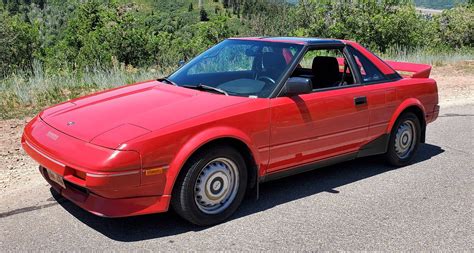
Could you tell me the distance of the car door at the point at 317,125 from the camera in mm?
4414

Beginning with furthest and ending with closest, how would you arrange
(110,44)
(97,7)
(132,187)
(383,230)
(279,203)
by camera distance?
(97,7), (110,44), (279,203), (383,230), (132,187)

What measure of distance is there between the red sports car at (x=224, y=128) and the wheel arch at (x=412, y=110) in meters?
0.02

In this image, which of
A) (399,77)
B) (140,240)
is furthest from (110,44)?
(140,240)

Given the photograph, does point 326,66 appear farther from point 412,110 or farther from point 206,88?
point 206,88

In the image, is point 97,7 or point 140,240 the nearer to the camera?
point 140,240

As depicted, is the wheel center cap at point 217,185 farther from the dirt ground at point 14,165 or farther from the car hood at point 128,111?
the dirt ground at point 14,165

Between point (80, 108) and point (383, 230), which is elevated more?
point (80, 108)

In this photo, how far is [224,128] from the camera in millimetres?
3986

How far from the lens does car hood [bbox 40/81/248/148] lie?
3.68 m

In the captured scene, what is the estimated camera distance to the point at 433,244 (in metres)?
3.85

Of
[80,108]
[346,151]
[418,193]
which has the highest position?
[80,108]

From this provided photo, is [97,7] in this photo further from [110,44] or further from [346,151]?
[346,151]

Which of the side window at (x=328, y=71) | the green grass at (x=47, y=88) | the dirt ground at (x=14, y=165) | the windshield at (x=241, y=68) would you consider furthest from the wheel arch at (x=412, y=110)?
the green grass at (x=47, y=88)

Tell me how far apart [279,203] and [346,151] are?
1.02m
